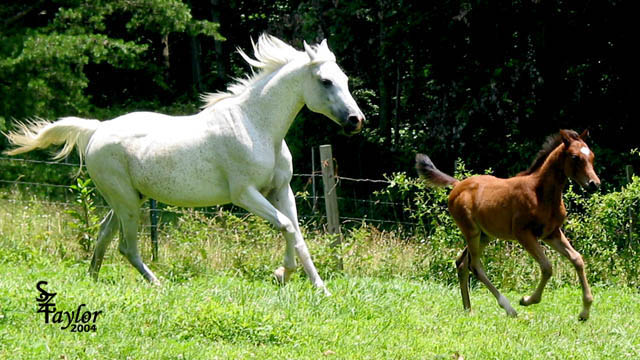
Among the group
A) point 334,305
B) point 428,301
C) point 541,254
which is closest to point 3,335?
point 334,305

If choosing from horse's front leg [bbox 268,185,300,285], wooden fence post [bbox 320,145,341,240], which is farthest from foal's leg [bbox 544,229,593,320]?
wooden fence post [bbox 320,145,341,240]

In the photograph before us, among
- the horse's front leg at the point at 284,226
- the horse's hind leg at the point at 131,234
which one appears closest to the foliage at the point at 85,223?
the horse's hind leg at the point at 131,234

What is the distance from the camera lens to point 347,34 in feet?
67.1

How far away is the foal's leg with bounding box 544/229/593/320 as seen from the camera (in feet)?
26.7

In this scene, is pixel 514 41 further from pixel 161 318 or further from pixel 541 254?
pixel 161 318

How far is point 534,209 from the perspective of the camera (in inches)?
332

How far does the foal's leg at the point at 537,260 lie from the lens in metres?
8.26

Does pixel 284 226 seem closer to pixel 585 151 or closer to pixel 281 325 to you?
pixel 281 325

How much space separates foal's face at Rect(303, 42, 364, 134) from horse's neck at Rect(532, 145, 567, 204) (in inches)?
76.1

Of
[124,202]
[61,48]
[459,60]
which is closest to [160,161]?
[124,202]

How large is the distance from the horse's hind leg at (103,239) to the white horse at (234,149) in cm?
2

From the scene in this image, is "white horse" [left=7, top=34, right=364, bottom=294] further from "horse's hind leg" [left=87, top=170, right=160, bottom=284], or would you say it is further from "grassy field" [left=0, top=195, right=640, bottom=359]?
"grassy field" [left=0, top=195, right=640, bottom=359]

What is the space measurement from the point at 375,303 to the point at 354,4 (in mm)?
13098

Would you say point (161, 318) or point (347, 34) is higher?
point (347, 34)
